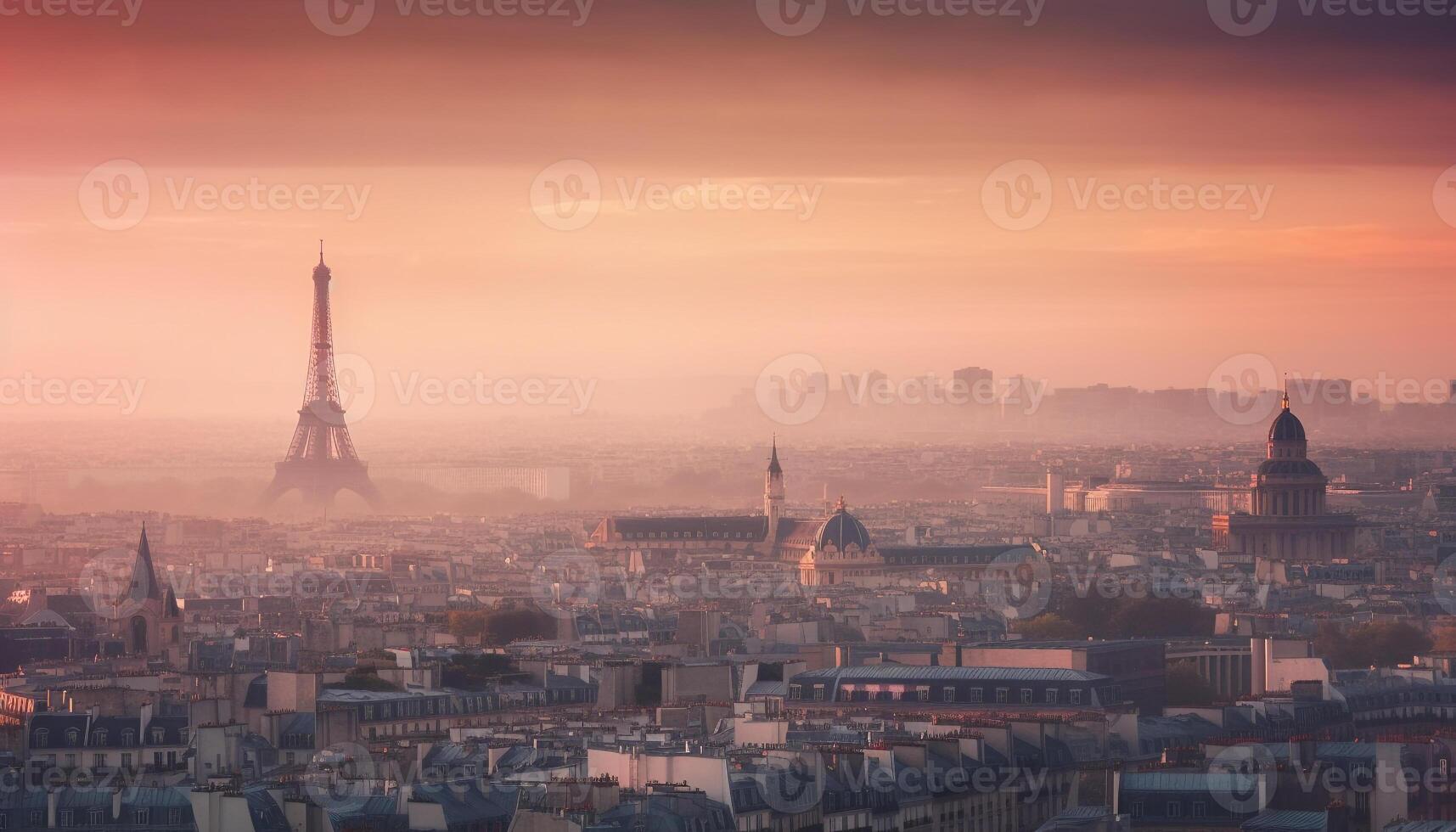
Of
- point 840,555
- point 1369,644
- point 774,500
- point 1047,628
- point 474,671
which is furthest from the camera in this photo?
point 774,500

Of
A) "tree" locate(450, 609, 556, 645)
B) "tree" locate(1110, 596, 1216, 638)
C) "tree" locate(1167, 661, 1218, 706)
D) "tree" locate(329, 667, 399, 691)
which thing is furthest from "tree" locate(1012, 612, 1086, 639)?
"tree" locate(329, 667, 399, 691)

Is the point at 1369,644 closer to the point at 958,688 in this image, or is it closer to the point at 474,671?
the point at 958,688

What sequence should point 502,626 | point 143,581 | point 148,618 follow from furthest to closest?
point 502,626, point 143,581, point 148,618

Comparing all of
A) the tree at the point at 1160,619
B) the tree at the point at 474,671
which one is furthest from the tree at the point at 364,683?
the tree at the point at 1160,619

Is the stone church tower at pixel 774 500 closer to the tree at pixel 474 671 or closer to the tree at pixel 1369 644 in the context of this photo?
the tree at pixel 1369 644

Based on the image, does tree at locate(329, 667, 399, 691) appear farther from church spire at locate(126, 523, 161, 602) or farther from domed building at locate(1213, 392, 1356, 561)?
domed building at locate(1213, 392, 1356, 561)

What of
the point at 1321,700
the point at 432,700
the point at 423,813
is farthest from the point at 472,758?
the point at 1321,700

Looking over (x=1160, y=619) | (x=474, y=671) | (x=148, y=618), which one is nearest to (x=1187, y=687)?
(x=474, y=671)
